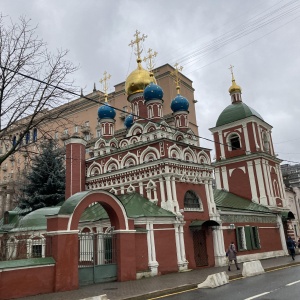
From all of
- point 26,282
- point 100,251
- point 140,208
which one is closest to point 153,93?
point 140,208

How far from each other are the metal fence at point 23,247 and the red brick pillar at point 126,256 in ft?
12.5

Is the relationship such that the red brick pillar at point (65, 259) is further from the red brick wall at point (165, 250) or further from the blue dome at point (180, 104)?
the blue dome at point (180, 104)

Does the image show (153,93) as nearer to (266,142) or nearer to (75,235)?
(75,235)

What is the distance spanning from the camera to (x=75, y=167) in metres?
22.0

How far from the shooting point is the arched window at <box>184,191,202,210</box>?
1927cm

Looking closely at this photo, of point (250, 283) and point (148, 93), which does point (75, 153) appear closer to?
point (148, 93)

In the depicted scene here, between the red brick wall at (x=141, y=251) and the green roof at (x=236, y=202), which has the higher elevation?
the green roof at (x=236, y=202)

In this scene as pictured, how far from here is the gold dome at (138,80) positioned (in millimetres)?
24219

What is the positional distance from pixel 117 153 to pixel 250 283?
452 inches

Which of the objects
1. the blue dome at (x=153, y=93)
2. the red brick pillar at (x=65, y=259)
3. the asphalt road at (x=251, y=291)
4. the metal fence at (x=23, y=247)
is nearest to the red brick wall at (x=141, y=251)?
the red brick pillar at (x=65, y=259)

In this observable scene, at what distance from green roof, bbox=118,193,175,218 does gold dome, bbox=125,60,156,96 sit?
8.51 metres

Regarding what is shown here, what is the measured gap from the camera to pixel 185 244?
1789 centimetres

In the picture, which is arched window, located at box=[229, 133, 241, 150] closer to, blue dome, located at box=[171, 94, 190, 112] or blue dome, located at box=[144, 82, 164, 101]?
blue dome, located at box=[171, 94, 190, 112]

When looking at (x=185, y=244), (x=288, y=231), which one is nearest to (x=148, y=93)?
(x=185, y=244)
